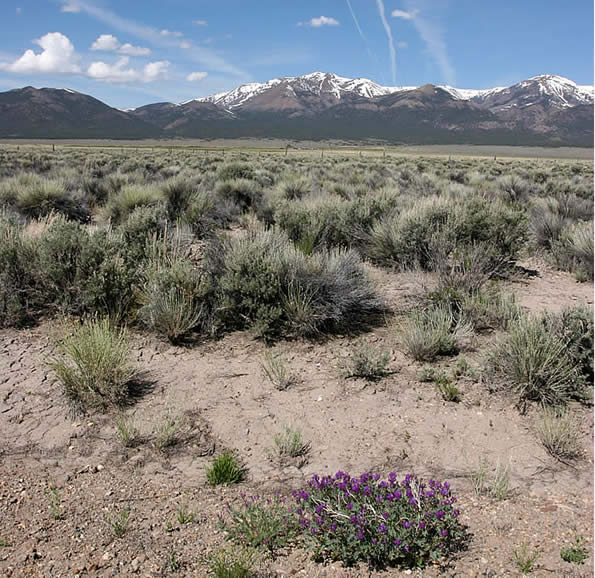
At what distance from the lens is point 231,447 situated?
3.78 metres

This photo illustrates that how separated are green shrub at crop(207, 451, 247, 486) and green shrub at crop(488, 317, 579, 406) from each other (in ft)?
8.27

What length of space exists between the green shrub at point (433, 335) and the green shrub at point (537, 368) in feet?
2.17

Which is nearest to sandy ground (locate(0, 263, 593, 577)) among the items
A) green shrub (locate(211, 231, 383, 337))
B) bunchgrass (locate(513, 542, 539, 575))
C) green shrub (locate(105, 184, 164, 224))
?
bunchgrass (locate(513, 542, 539, 575))

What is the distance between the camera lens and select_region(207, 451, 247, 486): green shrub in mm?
3365

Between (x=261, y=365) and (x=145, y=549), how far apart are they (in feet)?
7.82

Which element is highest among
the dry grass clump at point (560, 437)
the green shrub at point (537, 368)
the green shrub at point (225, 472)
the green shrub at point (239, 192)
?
the green shrub at point (239, 192)

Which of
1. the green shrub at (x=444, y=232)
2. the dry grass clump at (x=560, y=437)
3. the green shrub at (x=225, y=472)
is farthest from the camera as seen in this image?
the green shrub at (x=444, y=232)

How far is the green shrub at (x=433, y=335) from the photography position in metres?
5.05

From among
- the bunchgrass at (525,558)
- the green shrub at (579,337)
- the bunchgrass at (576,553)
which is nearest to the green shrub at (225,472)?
the bunchgrass at (525,558)

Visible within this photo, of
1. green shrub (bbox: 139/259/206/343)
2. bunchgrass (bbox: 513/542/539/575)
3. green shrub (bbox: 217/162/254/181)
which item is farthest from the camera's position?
green shrub (bbox: 217/162/254/181)

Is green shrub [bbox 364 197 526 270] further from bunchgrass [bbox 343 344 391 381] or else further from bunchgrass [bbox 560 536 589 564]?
bunchgrass [bbox 560 536 589 564]

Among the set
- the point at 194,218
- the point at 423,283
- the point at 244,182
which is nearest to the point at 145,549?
the point at 423,283

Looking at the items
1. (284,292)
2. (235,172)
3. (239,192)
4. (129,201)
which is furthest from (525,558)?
(235,172)

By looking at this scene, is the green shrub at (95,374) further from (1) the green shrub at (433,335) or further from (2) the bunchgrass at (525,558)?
(2) the bunchgrass at (525,558)
